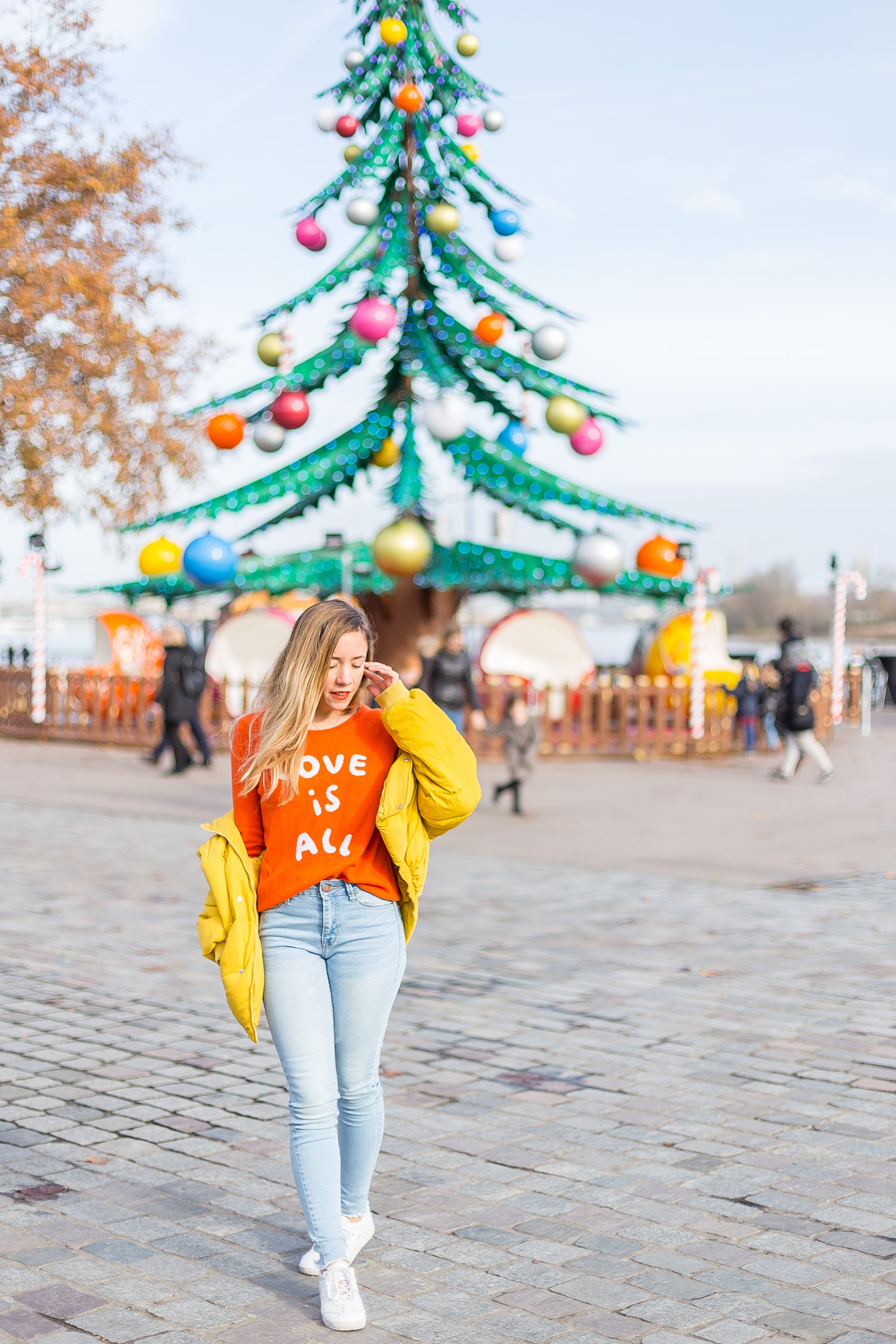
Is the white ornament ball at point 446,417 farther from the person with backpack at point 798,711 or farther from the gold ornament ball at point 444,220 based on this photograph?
the person with backpack at point 798,711

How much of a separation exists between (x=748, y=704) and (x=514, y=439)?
498 centimetres

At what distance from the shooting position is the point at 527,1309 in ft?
11.3

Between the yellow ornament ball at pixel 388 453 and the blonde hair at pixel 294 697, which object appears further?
the yellow ornament ball at pixel 388 453

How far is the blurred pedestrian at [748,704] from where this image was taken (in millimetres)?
20594

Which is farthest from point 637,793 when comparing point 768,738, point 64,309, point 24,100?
point 24,100

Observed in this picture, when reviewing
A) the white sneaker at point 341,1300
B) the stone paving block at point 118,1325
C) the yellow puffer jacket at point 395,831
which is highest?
the yellow puffer jacket at point 395,831

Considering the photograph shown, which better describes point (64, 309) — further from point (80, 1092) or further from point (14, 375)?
point (80, 1092)

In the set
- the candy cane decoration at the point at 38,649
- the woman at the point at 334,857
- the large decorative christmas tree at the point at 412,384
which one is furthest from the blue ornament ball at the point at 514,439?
the woman at the point at 334,857

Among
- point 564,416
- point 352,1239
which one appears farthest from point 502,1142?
point 564,416

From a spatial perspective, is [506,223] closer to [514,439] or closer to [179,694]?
[514,439]

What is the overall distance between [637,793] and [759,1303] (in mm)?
12101

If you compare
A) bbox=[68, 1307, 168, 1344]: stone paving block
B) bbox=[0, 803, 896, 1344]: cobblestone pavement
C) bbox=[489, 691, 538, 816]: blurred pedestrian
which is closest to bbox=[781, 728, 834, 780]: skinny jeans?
bbox=[489, 691, 538, 816]: blurred pedestrian

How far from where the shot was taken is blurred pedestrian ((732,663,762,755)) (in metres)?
20.6

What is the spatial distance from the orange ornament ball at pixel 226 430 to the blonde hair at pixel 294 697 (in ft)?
50.0
